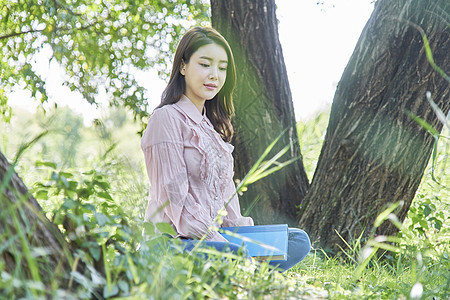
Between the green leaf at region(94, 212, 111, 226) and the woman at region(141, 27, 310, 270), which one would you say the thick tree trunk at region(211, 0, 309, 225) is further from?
the green leaf at region(94, 212, 111, 226)

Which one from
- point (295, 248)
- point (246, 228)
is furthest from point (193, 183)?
point (295, 248)

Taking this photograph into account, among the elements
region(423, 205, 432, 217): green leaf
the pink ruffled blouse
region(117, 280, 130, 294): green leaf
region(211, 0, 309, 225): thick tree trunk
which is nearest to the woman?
the pink ruffled blouse

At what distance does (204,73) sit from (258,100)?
1020 millimetres

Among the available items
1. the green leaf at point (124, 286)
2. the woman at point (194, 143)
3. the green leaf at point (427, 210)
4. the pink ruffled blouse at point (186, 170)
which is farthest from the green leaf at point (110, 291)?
the green leaf at point (427, 210)

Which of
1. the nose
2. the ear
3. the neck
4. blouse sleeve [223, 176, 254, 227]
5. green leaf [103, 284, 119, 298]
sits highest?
the ear

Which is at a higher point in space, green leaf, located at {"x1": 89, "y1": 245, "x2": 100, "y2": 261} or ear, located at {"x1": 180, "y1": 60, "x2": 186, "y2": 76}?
ear, located at {"x1": 180, "y1": 60, "x2": 186, "y2": 76}

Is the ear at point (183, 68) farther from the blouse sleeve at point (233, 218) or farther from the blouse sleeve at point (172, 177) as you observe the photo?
the blouse sleeve at point (233, 218)

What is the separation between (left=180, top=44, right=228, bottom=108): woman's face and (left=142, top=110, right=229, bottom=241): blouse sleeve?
0.28m

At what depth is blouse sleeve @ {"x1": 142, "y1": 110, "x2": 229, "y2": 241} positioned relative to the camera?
2330 mm

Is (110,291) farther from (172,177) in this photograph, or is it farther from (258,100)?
(258,100)

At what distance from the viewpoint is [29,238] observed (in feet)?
4.66

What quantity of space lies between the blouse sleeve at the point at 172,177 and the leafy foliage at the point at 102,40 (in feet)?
7.99

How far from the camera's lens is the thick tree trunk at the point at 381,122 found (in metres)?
3.24

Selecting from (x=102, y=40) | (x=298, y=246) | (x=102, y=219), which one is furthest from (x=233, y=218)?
(x=102, y=40)
